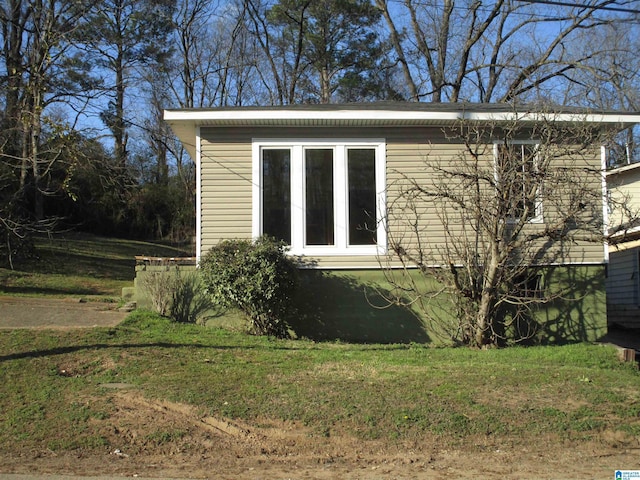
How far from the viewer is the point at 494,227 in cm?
915

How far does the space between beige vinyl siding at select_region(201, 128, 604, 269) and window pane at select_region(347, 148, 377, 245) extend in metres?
0.29

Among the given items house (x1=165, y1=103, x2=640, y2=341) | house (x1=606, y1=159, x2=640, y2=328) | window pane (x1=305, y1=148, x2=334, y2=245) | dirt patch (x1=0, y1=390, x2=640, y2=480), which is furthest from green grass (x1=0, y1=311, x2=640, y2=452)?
house (x1=606, y1=159, x2=640, y2=328)

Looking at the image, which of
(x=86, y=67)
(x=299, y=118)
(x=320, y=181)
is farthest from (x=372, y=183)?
(x=86, y=67)

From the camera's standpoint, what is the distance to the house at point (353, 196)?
34.6 feet

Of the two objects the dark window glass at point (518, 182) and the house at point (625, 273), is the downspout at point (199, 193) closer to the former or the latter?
the dark window glass at point (518, 182)

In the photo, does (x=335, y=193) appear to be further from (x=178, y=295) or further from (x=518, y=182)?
(x=178, y=295)

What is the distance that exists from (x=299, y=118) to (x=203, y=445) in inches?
247

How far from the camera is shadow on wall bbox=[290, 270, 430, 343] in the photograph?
34.6 ft

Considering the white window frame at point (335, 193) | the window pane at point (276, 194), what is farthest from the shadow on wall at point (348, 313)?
the window pane at point (276, 194)

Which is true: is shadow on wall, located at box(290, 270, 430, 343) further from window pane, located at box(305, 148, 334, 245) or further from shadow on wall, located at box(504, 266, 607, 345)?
shadow on wall, located at box(504, 266, 607, 345)

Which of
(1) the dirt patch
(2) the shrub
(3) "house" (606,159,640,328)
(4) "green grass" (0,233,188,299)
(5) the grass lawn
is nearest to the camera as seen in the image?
(1) the dirt patch

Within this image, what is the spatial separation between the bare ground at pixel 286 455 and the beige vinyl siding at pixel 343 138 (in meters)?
4.78

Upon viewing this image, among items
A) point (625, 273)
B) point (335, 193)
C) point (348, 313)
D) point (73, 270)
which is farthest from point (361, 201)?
point (625, 273)

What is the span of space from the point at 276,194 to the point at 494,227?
3856mm
